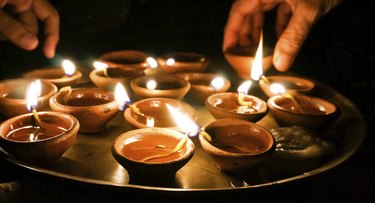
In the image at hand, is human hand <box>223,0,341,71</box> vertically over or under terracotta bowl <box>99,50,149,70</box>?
over

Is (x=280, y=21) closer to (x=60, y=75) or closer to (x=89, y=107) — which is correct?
(x=60, y=75)

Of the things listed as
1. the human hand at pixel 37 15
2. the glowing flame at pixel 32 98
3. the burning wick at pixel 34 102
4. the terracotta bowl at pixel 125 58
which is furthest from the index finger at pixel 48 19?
the glowing flame at pixel 32 98

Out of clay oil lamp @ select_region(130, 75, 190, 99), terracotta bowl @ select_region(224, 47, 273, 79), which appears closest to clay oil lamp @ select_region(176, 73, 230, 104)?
clay oil lamp @ select_region(130, 75, 190, 99)

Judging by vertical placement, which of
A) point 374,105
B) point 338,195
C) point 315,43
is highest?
point 315,43

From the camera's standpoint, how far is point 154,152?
87.9 inches

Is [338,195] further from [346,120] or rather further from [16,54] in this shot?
[16,54]

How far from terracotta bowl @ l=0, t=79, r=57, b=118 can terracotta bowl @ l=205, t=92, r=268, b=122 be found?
1170 mm

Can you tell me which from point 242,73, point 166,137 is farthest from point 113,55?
point 166,137

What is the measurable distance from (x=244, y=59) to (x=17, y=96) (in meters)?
1.87

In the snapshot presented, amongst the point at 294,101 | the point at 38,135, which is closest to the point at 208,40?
the point at 294,101

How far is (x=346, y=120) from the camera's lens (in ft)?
9.23

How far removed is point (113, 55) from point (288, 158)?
204cm

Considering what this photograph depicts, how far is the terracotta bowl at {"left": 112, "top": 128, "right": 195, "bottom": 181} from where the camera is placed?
1.95 m

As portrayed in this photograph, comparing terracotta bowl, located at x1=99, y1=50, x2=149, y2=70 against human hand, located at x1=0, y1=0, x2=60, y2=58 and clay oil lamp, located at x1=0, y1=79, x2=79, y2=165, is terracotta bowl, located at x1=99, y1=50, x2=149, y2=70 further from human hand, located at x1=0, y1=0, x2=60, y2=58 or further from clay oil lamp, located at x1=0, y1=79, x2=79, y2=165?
clay oil lamp, located at x1=0, y1=79, x2=79, y2=165
